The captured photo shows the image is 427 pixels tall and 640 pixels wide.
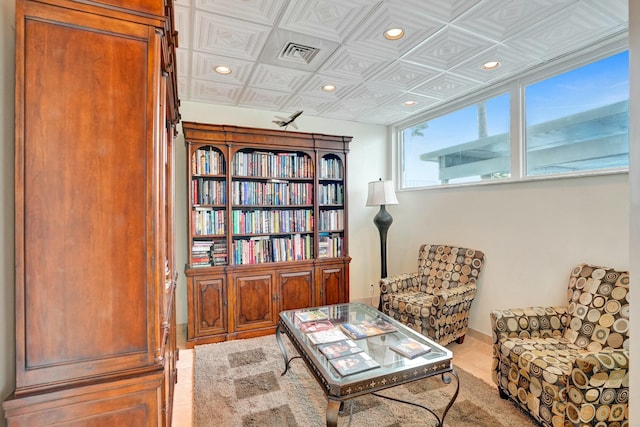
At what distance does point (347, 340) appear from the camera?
1994mm

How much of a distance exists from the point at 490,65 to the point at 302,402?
3097 millimetres

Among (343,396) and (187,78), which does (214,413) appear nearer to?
(343,396)

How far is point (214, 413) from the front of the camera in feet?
6.61

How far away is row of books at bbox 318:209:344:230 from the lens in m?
3.79

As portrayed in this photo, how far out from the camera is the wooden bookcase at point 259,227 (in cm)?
315

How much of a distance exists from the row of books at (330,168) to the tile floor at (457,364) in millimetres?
2274

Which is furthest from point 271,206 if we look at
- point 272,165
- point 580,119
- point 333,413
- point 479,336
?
point 580,119

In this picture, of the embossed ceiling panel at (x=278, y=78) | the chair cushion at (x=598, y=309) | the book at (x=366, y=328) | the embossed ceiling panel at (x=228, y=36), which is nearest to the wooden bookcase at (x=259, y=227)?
the embossed ceiling panel at (x=278, y=78)

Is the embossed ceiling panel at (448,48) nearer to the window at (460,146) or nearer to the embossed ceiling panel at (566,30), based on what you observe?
the embossed ceiling panel at (566,30)

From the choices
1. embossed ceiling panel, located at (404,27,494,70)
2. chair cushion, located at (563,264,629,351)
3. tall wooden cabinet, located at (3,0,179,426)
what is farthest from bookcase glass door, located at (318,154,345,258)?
tall wooden cabinet, located at (3,0,179,426)

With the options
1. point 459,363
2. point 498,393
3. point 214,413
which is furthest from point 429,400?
point 214,413

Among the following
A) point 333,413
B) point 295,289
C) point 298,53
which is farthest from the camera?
point 295,289

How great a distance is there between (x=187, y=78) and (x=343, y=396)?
2874mm

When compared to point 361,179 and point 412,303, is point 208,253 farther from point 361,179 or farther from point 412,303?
point 361,179
